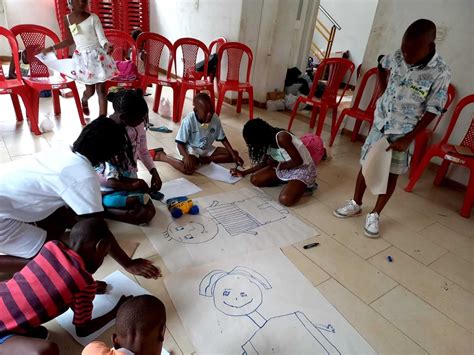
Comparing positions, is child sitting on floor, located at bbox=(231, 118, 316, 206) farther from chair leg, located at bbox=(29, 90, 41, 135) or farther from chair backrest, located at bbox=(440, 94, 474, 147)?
chair leg, located at bbox=(29, 90, 41, 135)

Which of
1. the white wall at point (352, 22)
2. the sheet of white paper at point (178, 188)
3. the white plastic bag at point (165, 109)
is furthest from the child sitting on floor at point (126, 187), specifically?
the white wall at point (352, 22)

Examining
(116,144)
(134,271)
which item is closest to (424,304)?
(134,271)

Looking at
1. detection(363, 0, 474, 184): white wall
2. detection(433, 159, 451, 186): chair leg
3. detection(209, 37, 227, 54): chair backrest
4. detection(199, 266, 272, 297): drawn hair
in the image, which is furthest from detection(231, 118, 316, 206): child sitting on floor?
detection(209, 37, 227, 54): chair backrest

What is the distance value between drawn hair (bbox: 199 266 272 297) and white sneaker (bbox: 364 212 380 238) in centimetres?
82

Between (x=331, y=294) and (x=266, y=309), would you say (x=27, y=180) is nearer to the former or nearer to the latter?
(x=266, y=309)

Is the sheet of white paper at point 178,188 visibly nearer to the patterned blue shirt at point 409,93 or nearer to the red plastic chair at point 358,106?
the patterned blue shirt at point 409,93

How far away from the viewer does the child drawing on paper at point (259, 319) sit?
3.88 feet

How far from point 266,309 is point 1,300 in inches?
35.9

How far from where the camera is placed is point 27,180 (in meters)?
1.13

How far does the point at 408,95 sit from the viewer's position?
5.50 feet

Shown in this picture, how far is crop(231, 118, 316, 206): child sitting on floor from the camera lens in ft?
7.01

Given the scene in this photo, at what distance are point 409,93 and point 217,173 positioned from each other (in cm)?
136

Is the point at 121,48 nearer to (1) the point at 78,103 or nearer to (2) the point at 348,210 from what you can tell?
(1) the point at 78,103

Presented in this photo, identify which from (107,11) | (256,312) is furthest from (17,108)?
(107,11)
